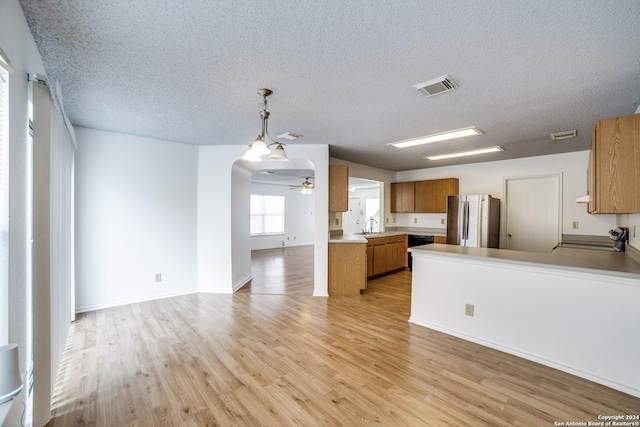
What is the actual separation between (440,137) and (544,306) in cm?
236

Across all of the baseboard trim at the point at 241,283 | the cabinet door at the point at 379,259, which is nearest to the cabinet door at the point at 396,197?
the cabinet door at the point at 379,259

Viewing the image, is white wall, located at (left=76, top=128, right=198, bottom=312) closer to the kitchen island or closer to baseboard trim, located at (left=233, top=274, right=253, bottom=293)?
baseboard trim, located at (left=233, top=274, right=253, bottom=293)

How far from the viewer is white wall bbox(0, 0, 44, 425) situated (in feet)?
4.36

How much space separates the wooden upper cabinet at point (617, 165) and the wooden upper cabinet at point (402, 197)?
4.24m

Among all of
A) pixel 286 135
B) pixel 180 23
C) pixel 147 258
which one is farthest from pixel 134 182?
pixel 180 23

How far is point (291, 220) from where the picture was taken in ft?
32.9

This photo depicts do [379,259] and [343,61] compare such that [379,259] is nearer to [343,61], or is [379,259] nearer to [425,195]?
[425,195]

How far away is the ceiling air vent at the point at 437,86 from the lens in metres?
2.14

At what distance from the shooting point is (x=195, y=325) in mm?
3137

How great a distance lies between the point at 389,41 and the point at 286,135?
→ 2207 millimetres

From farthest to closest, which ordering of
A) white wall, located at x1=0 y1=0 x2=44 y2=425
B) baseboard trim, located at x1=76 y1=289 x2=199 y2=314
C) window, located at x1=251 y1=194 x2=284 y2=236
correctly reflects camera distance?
window, located at x1=251 y1=194 x2=284 y2=236
baseboard trim, located at x1=76 y1=289 x2=199 y2=314
white wall, located at x1=0 y1=0 x2=44 y2=425

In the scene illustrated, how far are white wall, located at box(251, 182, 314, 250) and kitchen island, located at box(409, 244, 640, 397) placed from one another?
691cm

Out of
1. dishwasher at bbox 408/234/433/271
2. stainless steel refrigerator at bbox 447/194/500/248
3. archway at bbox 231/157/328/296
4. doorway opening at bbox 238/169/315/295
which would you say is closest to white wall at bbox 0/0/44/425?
archway at bbox 231/157/328/296

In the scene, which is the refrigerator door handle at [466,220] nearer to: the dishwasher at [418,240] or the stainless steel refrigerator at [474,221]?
the stainless steel refrigerator at [474,221]
